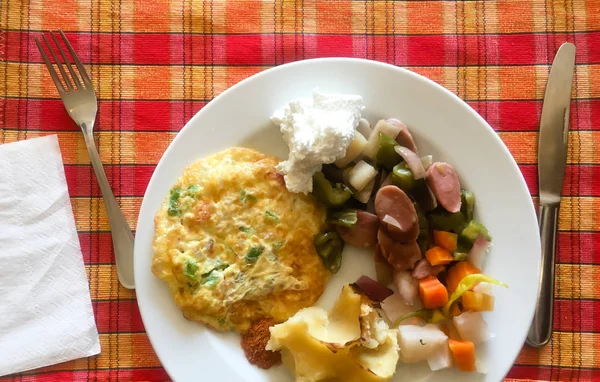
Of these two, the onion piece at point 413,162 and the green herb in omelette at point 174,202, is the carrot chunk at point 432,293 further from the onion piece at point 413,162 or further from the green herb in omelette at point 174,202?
the green herb in omelette at point 174,202

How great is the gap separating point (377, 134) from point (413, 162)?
19cm

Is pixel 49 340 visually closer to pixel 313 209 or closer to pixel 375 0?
pixel 313 209

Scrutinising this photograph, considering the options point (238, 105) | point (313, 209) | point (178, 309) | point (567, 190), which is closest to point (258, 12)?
point (238, 105)

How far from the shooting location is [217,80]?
8.37 ft

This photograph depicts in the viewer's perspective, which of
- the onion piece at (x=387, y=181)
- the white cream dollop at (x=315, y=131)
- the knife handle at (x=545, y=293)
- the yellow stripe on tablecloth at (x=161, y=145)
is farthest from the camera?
the yellow stripe on tablecloth at (x=161, y=145)

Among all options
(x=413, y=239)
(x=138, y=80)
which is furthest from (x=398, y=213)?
(x=138, y=80)

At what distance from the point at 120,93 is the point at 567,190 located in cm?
199

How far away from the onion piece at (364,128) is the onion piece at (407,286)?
1.86ft

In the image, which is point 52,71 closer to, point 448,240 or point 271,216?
point 271,216

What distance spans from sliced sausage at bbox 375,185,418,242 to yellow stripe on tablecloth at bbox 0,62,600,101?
657 millimetres

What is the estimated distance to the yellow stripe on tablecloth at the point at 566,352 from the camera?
245 cm

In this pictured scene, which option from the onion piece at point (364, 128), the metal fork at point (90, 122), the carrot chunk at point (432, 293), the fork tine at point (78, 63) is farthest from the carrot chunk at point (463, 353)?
the fork tine at point (78, 63)

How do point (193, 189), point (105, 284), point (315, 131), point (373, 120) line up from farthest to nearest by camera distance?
point (105, 284)
point (373, 120)
point (193, 189)
point (315, 131)

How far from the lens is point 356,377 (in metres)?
2.19
